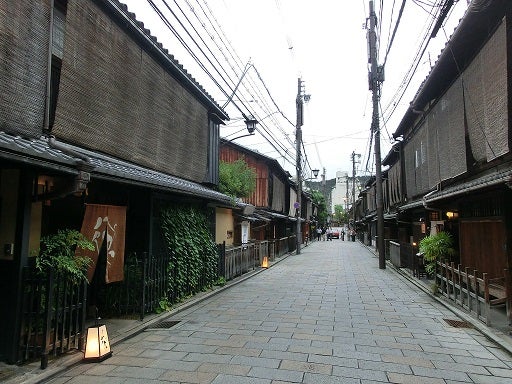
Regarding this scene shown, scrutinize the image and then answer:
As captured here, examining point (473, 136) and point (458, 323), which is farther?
point (473, 136)

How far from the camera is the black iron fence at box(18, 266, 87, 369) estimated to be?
5258mm

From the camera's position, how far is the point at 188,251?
10562 mm

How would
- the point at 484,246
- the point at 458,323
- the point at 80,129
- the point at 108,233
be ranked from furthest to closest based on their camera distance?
the point at 484,246 < the point at 458,323 < the point at 108,233 < the point at 80,129

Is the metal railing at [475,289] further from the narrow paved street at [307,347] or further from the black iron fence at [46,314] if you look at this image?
the black iron fence at [46,314]

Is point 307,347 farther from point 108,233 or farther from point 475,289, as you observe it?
point 108,233

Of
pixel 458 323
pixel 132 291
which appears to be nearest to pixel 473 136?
pixel 458 323

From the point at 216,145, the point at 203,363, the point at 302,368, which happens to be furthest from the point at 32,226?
the point at 216,145

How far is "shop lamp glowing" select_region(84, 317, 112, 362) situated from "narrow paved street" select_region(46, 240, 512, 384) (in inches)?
4.8

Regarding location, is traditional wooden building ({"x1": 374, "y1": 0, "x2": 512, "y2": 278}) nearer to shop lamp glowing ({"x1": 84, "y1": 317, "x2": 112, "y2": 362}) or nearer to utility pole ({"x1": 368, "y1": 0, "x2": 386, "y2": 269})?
utility pole ({"x1": 368, "y1": 0, "x2": 386, "y2": 269})

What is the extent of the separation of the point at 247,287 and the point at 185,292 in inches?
134

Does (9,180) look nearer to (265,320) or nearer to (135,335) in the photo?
(135,335)

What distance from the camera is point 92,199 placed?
27.3 ft

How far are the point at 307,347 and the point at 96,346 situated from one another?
11.5ft

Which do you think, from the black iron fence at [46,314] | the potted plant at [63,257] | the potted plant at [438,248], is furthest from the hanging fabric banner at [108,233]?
the potted plant at [438,248]
